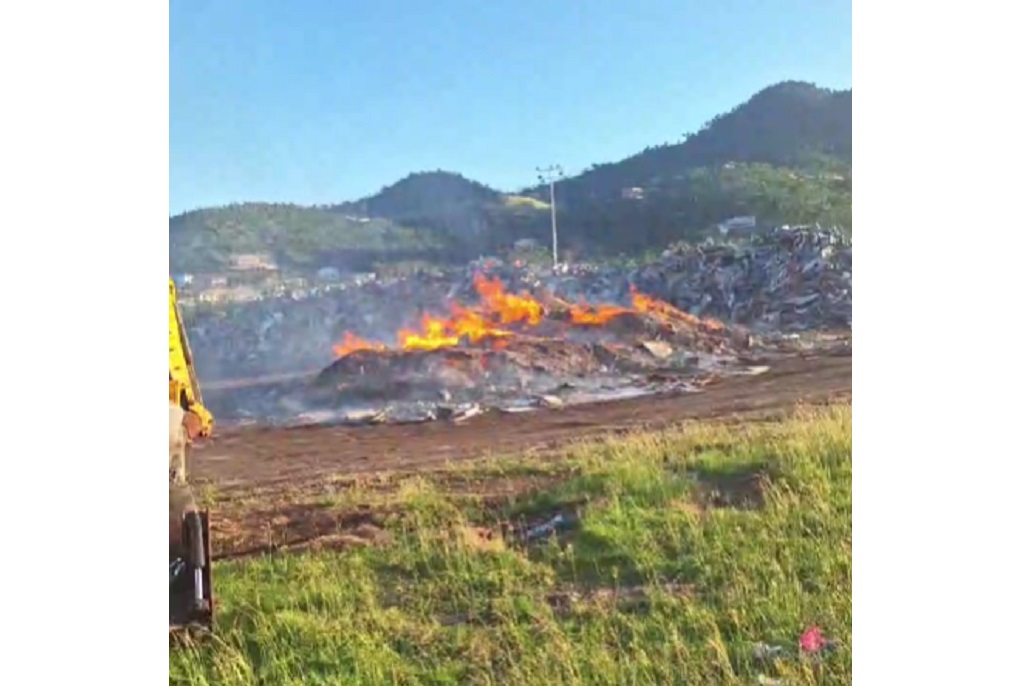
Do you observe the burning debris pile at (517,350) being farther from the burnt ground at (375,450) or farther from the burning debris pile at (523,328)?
the burnt ground at (375,450)

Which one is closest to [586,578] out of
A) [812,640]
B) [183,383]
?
[812,640]

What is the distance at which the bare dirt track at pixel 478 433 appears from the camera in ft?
11.0

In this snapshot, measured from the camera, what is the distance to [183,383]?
3316 millimetres

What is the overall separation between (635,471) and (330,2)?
1891mm

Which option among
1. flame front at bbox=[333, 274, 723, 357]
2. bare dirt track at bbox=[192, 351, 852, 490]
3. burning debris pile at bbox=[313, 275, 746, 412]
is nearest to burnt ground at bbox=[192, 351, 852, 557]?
bare dirt track at bbox=[192, 351, 852, 490]

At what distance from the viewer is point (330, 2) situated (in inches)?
133

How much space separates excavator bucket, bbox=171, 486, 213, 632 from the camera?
3.25 metres

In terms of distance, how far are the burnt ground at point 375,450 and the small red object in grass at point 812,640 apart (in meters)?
0.73

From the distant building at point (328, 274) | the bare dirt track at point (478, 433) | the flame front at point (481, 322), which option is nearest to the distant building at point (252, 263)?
the distant building at point (328, 274)

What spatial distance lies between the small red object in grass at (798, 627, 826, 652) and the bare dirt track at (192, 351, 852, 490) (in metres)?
0.74

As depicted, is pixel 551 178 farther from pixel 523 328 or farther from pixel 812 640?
pixel 812 640
